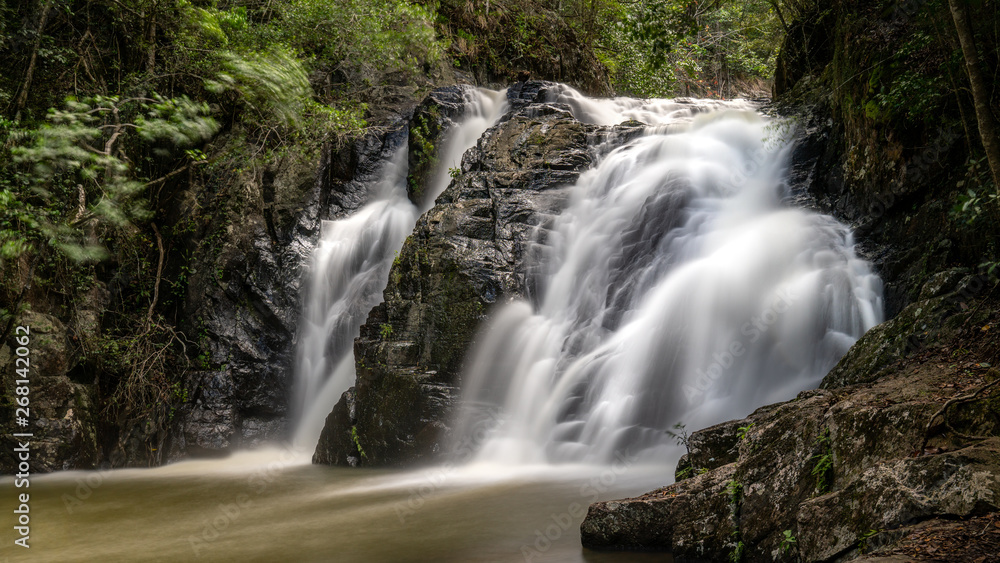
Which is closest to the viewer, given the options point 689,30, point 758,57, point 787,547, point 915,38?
point 787,547

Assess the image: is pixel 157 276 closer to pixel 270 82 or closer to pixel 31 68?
pixel 31 68

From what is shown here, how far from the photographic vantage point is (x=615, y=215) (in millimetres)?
9211

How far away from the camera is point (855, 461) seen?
10.5ft

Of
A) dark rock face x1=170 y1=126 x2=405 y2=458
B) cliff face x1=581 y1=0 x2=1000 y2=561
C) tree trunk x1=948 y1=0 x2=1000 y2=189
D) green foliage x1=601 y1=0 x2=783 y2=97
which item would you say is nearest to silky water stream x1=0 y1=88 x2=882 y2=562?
cliff face x1=581 y1=0 x2=1000 y2=561

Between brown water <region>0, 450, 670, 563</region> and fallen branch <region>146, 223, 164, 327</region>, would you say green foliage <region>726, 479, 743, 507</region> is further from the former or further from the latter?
fallen branch <region>146, 223, 164, 327</region>

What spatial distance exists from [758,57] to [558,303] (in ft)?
64.8

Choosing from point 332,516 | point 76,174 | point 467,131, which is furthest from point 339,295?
point 332,516

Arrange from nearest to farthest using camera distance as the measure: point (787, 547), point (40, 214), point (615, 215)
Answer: point (787, 547) < point (40, 214) < point (615, 215)

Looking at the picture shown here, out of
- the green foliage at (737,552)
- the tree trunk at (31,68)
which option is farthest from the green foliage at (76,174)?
the green foliage at (737,552)

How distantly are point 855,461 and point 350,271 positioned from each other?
9485mm

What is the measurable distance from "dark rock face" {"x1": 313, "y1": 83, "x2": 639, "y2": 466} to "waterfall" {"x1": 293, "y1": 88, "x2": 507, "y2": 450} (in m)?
1.55

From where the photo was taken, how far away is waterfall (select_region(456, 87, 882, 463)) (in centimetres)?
622

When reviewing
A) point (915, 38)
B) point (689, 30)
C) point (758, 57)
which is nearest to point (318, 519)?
point (689, 30)

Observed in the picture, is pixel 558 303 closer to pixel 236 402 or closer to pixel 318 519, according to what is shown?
pixel 318 519
